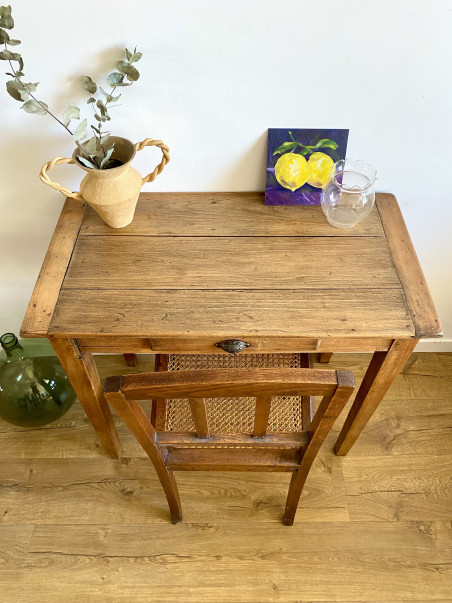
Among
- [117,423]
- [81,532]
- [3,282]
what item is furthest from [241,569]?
[3,282]

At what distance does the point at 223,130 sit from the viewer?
1.22 meters

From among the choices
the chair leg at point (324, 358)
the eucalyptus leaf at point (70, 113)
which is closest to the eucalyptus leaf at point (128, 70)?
the eucalyptus leaf at point (70, 113)

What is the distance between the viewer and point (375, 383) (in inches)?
49.7

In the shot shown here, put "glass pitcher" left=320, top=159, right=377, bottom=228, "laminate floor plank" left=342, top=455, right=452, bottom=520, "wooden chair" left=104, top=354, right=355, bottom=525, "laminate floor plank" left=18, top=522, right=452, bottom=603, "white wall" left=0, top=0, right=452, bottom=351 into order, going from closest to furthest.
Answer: "wooden chair" left=104, top=354, right=355, bottom=525, "white wall" left=0, top=0, right=452, bottom=351, "glass pitcher" left=320, top=159, right=377, bottom=228, "laminate floor plank" left=18, top=522, right=452, bottom=603, "laminate floor plank" left=342, top=455, right=452, bottom=520

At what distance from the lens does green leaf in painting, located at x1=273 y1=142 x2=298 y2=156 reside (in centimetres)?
123

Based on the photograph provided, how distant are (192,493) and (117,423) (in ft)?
1.20

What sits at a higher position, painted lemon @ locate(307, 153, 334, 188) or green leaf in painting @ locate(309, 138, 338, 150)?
green leaf in painting @ locate(309, 138, 338, 150)

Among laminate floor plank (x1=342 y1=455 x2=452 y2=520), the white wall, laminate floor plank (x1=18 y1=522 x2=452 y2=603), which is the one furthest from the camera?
laminate floor plank (x1=342 y1=455 x2=452 y2=520)

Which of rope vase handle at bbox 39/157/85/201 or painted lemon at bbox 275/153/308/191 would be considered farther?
painted lemon at bbox 275/153/308/191

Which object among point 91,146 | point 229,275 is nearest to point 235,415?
point 229,275

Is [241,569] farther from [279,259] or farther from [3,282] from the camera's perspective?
[3,282]

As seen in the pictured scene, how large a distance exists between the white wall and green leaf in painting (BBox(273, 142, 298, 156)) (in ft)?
0.14

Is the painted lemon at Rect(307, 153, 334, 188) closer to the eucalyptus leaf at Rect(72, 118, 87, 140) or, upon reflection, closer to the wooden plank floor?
the eucalyptus leaf at Rect(72, 118, 87, 140)

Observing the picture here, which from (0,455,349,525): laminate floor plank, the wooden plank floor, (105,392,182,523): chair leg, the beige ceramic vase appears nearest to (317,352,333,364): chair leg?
the wooden plank floor
